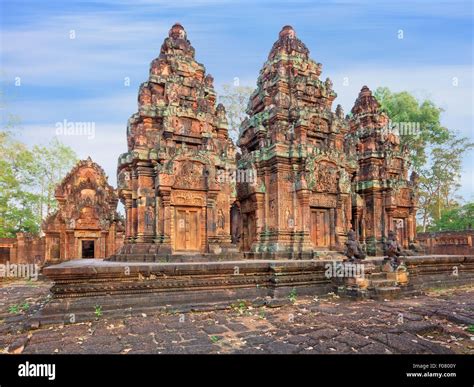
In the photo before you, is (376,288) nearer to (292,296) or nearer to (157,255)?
(292,296)

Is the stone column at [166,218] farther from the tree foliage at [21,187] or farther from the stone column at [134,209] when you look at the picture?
the tree foliage at [21,187]

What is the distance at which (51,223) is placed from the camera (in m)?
16.8

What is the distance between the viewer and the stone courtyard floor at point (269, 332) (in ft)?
14.8

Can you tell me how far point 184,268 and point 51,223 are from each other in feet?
42.1

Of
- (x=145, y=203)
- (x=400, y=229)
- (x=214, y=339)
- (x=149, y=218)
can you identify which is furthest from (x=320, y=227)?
(x=214, y=339)

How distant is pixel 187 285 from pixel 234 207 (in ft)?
26.1

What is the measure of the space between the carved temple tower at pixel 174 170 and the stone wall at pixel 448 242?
16.6 metres

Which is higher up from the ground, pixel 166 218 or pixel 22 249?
pixel 166 218

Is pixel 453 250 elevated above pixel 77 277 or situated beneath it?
situated beneath

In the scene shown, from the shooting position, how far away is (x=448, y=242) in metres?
22.0

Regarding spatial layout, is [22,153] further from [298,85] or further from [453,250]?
[453,250]

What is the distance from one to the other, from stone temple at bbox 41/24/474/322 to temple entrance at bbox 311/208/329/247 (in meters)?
0.04

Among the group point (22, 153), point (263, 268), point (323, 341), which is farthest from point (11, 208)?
point (323, 341)

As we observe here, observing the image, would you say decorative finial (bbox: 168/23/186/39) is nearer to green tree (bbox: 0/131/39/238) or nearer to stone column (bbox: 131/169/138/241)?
stone column (bbox: 131/169/138/241)
